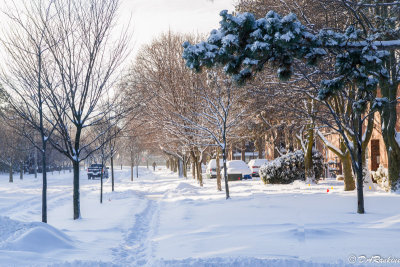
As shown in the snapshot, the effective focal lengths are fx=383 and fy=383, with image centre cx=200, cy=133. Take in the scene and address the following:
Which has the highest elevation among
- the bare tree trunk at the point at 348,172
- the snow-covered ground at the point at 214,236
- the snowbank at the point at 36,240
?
the bare tree trunk at the point at 348,172

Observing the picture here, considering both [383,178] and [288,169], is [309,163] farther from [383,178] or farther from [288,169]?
[383,178]

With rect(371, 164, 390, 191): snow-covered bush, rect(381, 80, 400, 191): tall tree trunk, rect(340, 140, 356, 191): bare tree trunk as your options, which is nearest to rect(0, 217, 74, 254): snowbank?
rect(381, 80, 400, 191): tall tree trunk

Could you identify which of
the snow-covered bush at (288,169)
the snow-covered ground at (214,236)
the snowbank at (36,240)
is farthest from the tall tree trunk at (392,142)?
the snowbank at (36,240)

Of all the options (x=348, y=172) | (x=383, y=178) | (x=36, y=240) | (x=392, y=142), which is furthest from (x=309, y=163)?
(x=36, y=240)

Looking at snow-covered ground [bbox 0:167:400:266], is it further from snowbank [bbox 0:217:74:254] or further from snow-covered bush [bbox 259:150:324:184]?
snow-covered bush [bbox 259:150:324:184]

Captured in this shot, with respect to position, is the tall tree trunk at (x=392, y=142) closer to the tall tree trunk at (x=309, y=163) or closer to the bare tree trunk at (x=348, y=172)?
the bare tree trunk at (x=348, y=172)

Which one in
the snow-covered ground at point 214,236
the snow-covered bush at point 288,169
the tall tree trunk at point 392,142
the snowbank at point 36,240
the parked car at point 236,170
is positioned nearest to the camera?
the snow-covered ground at point 214,236

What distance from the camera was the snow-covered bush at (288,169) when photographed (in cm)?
2284

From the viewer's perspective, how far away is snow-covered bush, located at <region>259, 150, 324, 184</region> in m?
22.8

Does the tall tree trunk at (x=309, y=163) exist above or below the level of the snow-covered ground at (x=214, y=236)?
above

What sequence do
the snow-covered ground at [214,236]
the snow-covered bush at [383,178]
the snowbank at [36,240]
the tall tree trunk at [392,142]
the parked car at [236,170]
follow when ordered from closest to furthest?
the snow-covered ground at [214,236] → the snowbank at [36,240] → the tall tree trunk at [392,142] → the snow-covered bush at [383,178] → the parked car at [236,170]

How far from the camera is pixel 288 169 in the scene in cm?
2312

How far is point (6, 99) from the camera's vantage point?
10.7 m

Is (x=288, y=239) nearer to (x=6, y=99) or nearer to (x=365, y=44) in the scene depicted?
(x=365, y=44)
